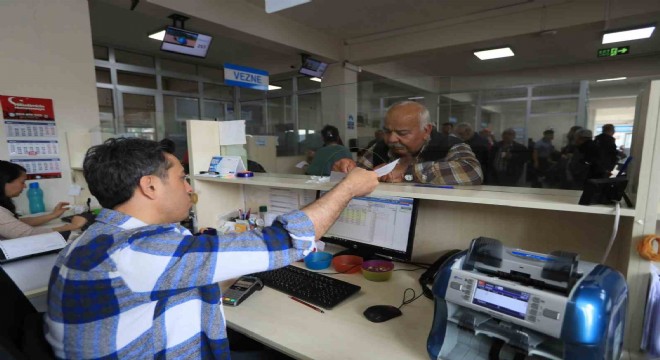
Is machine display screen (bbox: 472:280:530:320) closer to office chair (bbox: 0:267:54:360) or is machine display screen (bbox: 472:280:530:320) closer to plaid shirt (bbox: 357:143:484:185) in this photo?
plaid shirt (bbox: 357:143:484:185)

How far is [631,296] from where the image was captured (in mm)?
831

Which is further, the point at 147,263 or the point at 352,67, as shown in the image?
the point at 352,67

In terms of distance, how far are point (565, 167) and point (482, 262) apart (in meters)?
4.27

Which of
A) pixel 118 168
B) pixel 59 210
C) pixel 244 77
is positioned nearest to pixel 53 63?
pixel 59 210

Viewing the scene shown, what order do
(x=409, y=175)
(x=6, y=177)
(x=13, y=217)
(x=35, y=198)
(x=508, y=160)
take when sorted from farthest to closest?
(x=508, y=160) → (x=35, y=198) → (x=6, y=177) → (x=13, y=217) → (x=409, y=175)

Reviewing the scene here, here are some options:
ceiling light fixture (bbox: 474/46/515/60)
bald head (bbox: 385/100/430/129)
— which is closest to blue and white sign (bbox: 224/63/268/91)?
bald head (bbox: 385/100/430/129)

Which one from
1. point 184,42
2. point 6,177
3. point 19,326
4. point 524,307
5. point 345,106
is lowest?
point 19,326

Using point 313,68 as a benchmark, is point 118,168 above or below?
below

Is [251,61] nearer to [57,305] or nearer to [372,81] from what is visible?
[372,81]

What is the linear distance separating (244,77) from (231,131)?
7.23 ft

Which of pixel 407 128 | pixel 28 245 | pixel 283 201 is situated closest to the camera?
pixel 28 245

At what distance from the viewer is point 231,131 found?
1888 millimetres

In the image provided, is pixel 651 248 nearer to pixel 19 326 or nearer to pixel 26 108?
pixel 19 326

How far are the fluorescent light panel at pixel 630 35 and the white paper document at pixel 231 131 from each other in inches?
187
